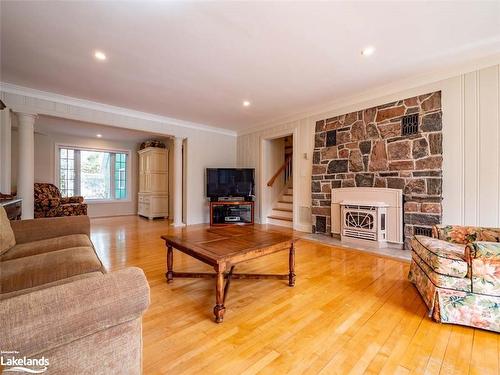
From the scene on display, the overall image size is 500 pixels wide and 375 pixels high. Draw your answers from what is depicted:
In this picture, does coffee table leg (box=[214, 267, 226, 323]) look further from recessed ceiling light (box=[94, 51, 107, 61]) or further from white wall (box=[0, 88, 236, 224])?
white wall (box=[0, 88, 236, 224])

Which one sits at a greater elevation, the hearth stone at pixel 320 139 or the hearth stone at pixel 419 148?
the hearth stone at pixel 320 139

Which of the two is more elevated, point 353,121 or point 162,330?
point 353,121

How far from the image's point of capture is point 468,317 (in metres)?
Answer: 1.60

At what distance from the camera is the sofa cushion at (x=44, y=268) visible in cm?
126

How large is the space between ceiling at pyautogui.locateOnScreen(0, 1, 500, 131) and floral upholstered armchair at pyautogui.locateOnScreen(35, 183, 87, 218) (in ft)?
8.28

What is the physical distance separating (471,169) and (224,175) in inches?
176

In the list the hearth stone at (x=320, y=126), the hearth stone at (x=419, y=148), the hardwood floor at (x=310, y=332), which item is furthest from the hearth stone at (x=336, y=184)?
the hardwood floor at (x=310, y=332)

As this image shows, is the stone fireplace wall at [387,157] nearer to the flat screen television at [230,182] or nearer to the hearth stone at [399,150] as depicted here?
the hearth stone at [399,150]

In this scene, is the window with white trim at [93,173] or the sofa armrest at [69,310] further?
the window with white trim at [93,173]

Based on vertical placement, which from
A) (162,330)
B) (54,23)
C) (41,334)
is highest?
(54,23)

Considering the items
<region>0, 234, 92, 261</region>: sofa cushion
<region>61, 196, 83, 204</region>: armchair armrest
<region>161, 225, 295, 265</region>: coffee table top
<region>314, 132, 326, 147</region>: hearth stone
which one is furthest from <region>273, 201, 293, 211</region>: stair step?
<region>61, 196, 83, 204</region>: armchair armrest

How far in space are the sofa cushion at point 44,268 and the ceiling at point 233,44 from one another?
2.04 metres

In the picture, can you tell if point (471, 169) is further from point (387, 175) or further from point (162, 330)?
point (162, 330)

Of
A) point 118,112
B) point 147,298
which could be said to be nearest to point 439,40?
point 147,298
